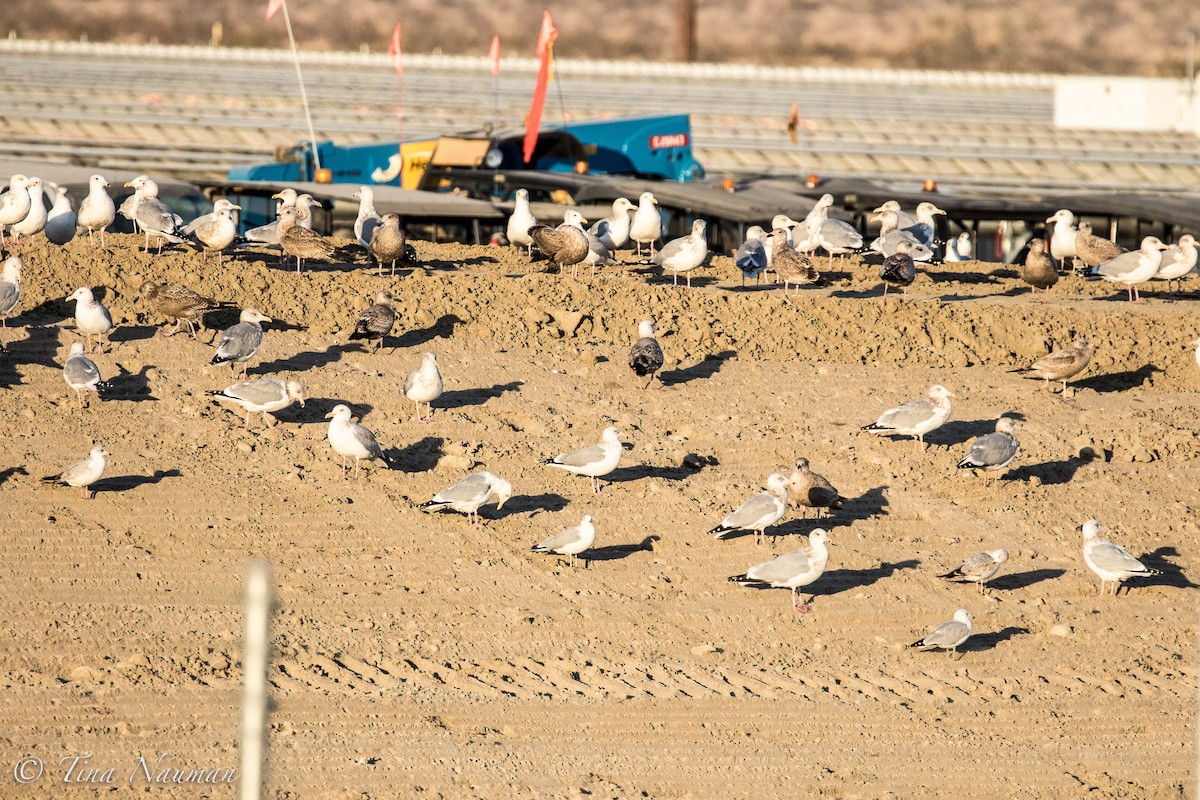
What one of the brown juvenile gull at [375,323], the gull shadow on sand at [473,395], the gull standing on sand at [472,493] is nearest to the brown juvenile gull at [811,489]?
the gull standing on sand at [472,493]

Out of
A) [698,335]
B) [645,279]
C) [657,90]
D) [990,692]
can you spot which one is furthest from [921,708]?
[657,90]

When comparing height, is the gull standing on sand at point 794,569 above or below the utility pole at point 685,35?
above

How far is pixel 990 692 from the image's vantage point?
12.9m

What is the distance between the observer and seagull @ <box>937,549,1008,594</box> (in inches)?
565

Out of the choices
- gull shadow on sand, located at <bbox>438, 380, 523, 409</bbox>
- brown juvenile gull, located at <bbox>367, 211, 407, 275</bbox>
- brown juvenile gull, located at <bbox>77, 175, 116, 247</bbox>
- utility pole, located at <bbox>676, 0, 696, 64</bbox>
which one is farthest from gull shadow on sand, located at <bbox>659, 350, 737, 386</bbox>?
utility pole, located at <bbox>676, 0, 696, 64</bbox>

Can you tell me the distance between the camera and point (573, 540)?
47.0 feet

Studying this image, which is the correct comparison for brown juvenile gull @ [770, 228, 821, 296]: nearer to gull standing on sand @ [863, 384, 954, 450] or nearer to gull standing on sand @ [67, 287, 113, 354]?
gull standing on sand @ [863, 384, 954, 450]

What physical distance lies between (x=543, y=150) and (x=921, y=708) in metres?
23.9

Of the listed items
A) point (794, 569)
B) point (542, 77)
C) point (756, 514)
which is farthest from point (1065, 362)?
point (542, 77)

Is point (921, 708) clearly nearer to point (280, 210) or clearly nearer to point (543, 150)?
point (280, 210)

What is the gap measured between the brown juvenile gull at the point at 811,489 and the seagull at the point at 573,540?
7.35 feet

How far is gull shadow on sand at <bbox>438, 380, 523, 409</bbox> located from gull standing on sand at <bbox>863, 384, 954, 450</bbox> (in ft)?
→ 12.8

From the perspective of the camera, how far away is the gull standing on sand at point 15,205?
20.3 m

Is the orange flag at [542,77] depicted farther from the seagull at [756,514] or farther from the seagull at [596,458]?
the seagull at [756,514]
